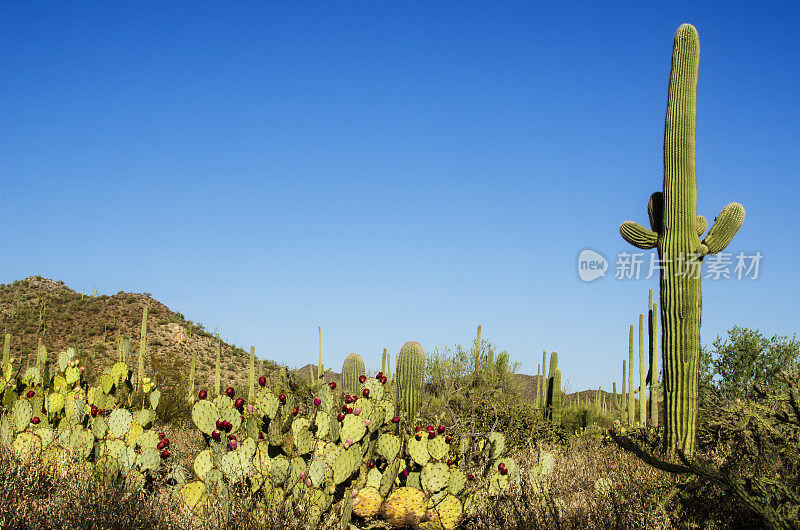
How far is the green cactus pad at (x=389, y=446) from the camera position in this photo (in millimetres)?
5453

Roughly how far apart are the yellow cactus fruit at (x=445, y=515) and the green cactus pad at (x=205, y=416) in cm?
190

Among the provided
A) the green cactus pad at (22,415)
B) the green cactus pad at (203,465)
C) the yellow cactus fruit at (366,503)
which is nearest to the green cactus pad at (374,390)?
the yellow cactus fruit at (366,503)

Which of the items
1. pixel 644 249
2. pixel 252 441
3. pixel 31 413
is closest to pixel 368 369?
pixel 644 249

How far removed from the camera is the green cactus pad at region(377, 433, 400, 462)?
545 centimetres

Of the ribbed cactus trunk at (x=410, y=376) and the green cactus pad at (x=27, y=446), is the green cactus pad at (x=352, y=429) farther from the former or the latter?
the ribbed cactus trunk at (x=410, y=376)

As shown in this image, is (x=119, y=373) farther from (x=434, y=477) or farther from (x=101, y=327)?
(x=101, y=327)

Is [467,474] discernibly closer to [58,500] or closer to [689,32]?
[58,500]

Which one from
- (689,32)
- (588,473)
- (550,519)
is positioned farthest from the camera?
(689,32)

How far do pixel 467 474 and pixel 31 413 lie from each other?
4782 mm

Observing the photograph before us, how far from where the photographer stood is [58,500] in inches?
185

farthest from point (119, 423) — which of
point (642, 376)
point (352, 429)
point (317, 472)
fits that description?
point (642, 376)

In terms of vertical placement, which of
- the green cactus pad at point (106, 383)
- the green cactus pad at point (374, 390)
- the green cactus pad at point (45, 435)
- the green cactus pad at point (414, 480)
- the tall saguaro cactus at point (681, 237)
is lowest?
the green cactus pad at point (414, 480)

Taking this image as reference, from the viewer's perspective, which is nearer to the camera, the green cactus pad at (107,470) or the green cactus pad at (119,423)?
the green cactus pad at (107,470)

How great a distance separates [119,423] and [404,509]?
116 inches
